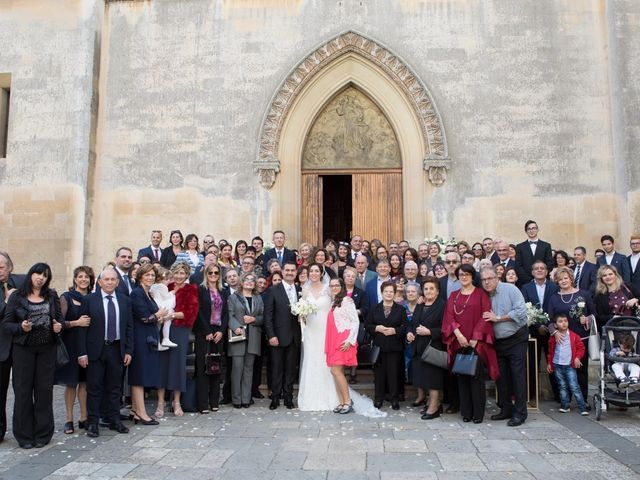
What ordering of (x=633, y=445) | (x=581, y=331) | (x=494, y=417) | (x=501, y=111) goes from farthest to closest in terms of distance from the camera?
1. (x=501, y=111)
2. (x=581, y=331)
3. (x=494, y=417)
4. (x=633, y=445)

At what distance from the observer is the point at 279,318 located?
784 cm

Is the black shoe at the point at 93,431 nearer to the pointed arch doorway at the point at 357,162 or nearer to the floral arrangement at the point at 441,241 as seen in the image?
the floral arrangement at the point at 441,241

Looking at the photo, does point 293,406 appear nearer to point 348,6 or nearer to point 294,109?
point 294,109

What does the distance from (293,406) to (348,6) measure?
343 inches

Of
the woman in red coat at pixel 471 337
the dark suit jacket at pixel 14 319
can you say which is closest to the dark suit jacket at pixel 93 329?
the dark suit jacket at pixel 14 319

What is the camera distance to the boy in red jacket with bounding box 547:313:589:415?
7.21 m

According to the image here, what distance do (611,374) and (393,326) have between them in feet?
8.94

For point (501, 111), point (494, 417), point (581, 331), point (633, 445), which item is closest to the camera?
point (633, 445)

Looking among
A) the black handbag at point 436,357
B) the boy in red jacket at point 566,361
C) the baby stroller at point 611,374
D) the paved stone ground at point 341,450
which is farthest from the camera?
the boy in red jacket at point 566,361

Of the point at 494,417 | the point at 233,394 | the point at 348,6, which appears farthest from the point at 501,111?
the point at 233,394

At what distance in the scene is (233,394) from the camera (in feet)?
25.2

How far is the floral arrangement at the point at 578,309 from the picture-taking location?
24.2ft

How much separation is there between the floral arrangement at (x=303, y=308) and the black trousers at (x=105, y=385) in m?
2.27

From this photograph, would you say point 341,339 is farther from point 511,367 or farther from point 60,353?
point 60,353
